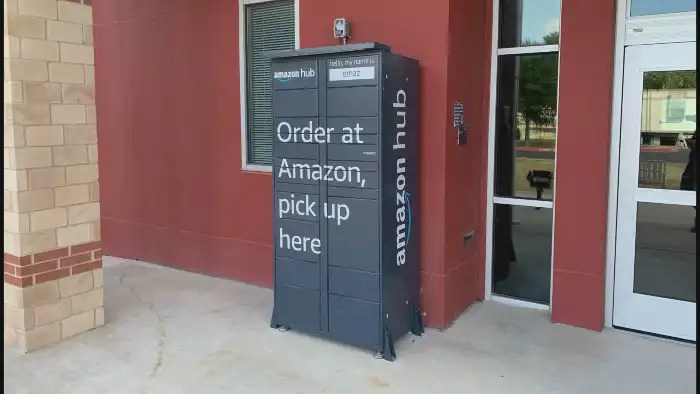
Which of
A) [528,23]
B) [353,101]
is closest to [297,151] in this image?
[353,101]

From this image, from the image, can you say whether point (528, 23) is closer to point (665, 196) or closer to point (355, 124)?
point (665, 196)

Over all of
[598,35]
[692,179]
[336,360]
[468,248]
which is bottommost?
[336,360]

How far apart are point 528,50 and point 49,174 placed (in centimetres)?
335

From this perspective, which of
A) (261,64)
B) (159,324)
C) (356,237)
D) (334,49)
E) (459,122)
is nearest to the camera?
(334,49)

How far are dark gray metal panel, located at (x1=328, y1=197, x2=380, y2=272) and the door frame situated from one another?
1.63 m

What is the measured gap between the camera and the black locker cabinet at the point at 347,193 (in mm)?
3443

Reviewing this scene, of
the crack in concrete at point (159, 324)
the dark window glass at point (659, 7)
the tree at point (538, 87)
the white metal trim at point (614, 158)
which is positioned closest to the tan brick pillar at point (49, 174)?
the crack in concrete at point (159, 324)

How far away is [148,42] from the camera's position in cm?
548

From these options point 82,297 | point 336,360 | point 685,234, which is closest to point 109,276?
point 82,297

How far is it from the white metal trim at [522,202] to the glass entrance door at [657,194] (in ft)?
1.66

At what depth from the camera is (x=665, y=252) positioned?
3.77 m

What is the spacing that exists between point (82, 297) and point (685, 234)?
3.98 metres

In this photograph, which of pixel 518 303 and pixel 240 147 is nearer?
pixel 518 303

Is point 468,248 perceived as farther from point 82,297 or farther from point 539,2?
point 82,297
